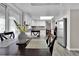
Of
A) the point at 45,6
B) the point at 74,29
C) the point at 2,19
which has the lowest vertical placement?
the point at 74,29

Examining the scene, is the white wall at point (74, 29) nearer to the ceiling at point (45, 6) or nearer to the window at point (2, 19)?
the ceiling at point (45, 6)

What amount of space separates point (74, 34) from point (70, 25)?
0.46m

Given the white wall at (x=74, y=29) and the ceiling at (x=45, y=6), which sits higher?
the ceiling at (x=45, y=6)

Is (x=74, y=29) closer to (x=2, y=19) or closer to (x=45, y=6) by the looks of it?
(x=45, y=6)

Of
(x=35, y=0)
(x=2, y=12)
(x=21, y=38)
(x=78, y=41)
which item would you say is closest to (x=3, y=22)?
(x=2, y=12)

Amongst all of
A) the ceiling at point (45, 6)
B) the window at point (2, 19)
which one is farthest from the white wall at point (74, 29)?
the window at point (2, 19)

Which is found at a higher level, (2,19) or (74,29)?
(2,19)

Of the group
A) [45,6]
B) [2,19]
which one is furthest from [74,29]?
[2,19]

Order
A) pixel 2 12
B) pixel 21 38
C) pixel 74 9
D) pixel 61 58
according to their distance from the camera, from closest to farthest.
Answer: pixel 61 58 → pixel 21 38 → pixel 2 12 → pixel 74 9

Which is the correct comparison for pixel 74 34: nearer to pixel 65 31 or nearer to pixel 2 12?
pixel 65 31

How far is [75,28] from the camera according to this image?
5.14m

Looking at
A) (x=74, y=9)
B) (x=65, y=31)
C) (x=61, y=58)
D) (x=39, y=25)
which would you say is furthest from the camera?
(x=39, y=25)

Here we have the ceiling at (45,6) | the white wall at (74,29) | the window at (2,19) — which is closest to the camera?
the ceiling at (45,6)

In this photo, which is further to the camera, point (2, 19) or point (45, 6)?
point (45, 6)
